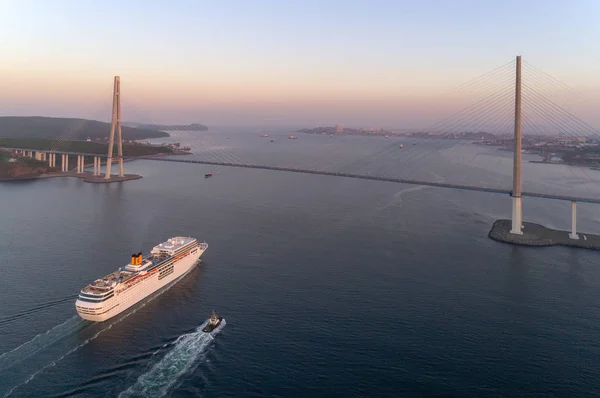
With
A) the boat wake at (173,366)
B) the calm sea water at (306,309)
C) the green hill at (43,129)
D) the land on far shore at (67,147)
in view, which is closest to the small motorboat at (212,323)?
the boat wake at (173,366)

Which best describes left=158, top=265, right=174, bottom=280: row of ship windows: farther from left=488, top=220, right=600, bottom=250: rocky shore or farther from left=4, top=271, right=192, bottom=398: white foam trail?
left=488, top=220, right=600, bottom=250: rocky shore

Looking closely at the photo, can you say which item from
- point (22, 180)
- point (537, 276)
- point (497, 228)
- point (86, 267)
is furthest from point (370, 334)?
point (22, 180)

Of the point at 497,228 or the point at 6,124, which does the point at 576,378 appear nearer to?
the point at 497,228

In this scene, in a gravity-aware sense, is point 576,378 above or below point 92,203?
below

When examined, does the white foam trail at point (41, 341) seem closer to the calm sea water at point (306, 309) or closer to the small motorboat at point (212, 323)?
→ the calm sea water at point (306, 309)

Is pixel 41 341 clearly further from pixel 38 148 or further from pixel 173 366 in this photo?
pixel 38 148

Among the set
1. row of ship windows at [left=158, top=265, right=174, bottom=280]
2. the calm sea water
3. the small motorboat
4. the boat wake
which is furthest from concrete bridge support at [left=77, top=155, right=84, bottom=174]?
the boat wake
